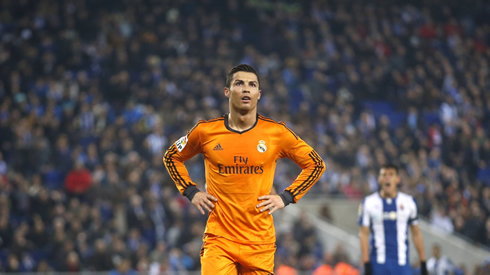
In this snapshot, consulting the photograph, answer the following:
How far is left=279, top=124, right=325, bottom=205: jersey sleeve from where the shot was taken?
4.99 meters

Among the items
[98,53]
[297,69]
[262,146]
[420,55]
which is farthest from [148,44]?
[262,146]

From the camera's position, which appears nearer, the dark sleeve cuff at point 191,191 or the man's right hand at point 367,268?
the dark sleeve cuff at point 191,191

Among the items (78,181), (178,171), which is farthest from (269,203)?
(78,181)

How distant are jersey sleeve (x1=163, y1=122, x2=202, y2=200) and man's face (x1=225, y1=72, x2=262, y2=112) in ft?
1.28

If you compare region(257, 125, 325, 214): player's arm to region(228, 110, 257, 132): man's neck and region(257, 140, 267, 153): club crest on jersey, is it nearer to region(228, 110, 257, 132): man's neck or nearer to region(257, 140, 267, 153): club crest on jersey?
region(257, 140, 267, 153): club crest on jersey

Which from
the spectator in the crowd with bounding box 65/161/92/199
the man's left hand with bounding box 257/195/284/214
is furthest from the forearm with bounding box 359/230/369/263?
the spectator in the crowd with bounding box 65/161/92/199

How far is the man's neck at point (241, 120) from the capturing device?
16.3ft

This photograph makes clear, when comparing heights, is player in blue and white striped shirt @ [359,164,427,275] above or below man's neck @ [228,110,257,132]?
below

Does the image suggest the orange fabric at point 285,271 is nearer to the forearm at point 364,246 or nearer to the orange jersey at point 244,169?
the forearm at point 364,246

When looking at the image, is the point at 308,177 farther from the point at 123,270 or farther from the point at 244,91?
the point at 123,270

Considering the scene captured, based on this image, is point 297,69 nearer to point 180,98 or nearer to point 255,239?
point 180,98

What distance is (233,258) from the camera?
483cm

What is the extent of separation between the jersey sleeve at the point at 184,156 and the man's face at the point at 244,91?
39 centimetres

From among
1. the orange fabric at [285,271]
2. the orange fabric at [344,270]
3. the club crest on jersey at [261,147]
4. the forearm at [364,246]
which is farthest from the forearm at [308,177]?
the orange fabric at [344,270]
